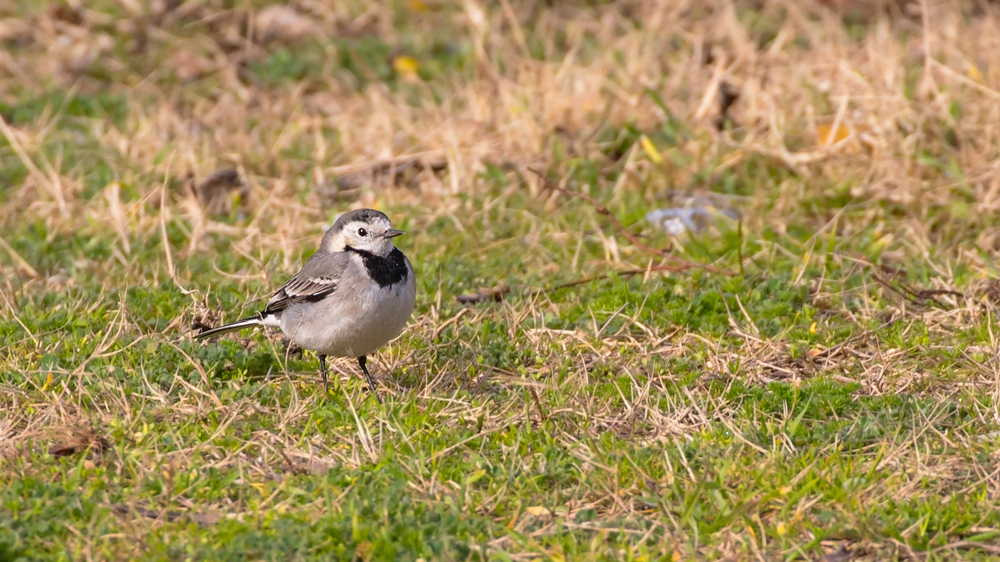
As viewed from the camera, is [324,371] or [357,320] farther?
[324,371]

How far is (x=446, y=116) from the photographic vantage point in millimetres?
10234

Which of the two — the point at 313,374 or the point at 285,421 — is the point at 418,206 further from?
the point at 285,421

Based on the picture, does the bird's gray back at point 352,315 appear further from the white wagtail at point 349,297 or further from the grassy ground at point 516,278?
the grassy ground at point 516,278

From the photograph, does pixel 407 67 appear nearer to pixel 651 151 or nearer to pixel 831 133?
pixel 651 151

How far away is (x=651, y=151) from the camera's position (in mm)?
9305

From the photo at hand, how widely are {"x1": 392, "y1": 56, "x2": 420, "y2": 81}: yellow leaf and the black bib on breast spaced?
5431mm

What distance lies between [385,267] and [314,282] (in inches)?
17.1

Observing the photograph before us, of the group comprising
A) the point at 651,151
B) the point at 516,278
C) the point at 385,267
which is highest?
the point at 385,267

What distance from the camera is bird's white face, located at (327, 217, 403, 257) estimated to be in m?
6.38

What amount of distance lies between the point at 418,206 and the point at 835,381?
399 centimetres

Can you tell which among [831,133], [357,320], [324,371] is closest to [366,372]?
[324,371]

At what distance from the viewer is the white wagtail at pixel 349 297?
5.95m

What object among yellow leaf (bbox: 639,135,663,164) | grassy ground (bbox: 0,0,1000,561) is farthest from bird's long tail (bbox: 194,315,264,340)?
yellow leaf (bbox: 639,135,663,164)

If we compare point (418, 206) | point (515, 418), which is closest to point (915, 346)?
point (515, 418)
